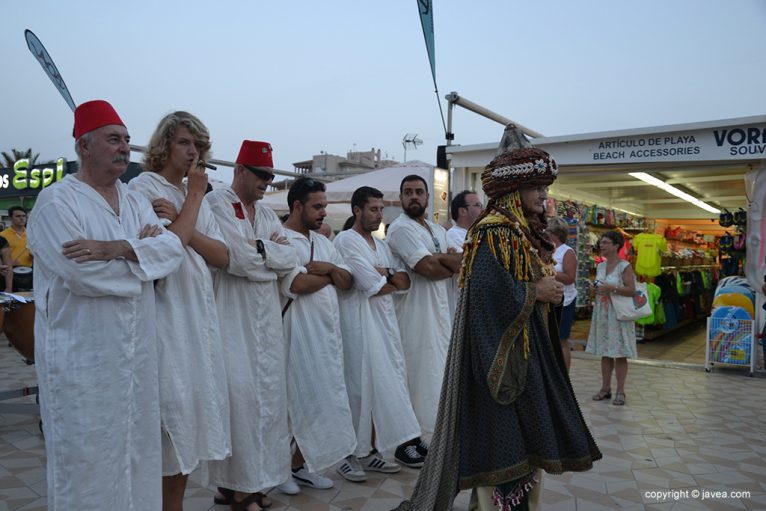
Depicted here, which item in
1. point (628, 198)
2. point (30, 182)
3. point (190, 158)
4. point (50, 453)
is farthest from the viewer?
point (30, 182)

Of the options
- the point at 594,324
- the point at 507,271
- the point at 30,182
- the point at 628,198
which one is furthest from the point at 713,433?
→ the point at 30,182

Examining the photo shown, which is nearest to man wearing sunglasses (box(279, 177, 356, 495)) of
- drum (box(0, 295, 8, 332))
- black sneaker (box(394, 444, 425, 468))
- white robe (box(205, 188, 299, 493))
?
white robe (box(205, 188, 299, 493))

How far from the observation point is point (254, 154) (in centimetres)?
332

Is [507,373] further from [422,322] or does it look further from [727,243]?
[727,243]

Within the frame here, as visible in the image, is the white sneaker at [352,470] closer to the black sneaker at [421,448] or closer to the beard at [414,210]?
the black sneaker at [421,448]

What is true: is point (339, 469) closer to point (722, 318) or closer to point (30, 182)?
point (722, 318)

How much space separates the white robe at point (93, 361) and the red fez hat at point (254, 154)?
3.48ft

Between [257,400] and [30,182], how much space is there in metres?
18.2

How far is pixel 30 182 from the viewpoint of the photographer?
1800 cm

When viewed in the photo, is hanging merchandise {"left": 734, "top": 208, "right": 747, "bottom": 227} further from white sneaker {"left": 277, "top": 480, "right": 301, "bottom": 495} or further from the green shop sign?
the green shop sign

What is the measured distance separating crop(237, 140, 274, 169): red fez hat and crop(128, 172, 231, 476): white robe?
562 mm

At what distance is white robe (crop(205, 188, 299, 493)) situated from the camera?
10.0 ft

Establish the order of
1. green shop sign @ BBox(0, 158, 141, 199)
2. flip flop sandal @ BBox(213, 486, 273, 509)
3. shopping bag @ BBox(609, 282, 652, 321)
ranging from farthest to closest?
green shop sign @ BBox(0, 158, 141, 199) → shopping bag @ BBox(609, 282, 652, 321) → flip flop sandal @ BBox(213, 486, 273, 509)

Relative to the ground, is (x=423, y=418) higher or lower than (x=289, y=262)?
lower
